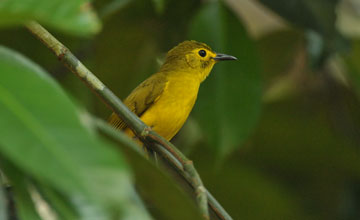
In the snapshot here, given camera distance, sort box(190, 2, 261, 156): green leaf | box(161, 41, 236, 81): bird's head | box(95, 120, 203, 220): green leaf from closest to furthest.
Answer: box(95, 120, 203, 220): green leaf, box(190, 2, 261, 156): green leaf, box(161, 41, 236, 81): bird's head

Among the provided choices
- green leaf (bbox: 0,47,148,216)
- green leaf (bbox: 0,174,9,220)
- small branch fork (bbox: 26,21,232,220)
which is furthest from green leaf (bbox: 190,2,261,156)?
green leaf (bbox: 0,47,148,216)

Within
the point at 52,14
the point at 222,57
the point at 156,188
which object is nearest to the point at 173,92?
the point at 222,57

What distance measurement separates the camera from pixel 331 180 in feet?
11.9

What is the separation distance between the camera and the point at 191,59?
3.23 meters

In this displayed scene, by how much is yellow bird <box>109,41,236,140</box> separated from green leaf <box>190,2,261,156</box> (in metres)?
0.07

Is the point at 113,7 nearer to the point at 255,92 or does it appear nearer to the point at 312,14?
the point at 255,92

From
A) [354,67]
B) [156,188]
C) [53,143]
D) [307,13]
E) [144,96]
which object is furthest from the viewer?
[354,67]

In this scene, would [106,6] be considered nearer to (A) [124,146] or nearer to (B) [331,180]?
(B) [331,180]

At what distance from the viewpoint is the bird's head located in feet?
9.87

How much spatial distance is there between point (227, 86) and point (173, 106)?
29 cm

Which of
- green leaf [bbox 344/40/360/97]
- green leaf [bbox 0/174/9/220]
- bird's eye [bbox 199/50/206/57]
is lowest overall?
green leaf [bbox 344/40/360/97]

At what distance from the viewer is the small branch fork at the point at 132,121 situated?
1.18m

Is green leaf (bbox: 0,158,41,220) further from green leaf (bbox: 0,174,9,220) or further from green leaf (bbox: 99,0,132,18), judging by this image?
green leaf (bbox: 99,0,132,18)

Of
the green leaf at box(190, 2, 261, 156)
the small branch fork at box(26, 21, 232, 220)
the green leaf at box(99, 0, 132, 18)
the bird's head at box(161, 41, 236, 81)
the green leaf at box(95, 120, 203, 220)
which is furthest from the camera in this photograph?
the bird's head at box(161, 41, 236, 81)
